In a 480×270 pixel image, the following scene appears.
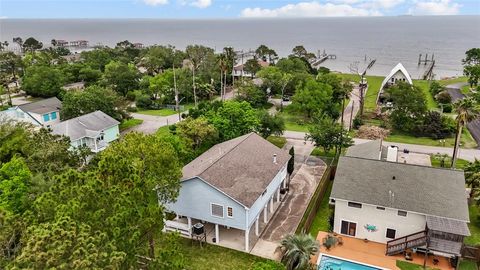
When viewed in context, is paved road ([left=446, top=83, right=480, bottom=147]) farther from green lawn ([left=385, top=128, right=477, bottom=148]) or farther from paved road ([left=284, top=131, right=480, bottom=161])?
paved road ([left=284, top=131, right=480, bottom=161])

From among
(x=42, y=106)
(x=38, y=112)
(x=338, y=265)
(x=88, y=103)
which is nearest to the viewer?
(x=338, y=265)

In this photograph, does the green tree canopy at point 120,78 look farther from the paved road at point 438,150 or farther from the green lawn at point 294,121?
the paved road at point 438,150

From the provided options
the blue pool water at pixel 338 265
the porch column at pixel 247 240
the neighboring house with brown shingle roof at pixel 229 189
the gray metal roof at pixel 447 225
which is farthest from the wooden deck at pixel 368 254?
the neighboring house with brown shingle roof at pixel 229 189

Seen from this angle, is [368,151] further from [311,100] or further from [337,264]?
[311,100]

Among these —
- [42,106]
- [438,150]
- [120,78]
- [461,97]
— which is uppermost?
[120,78]

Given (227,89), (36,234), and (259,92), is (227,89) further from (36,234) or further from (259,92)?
(36,234)

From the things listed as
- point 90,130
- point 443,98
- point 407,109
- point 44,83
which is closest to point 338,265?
point 90,130
